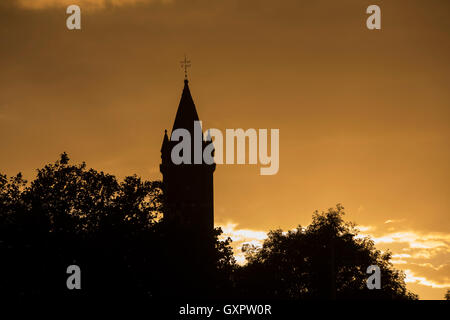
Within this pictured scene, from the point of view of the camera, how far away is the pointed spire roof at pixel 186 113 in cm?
8931

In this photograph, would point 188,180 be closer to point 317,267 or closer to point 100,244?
point 317,267

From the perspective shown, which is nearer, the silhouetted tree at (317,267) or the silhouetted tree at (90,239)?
the silhouetted tree at (90,239)

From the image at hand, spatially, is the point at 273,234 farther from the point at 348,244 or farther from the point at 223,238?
the point at 223,238

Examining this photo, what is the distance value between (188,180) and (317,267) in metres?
18.5

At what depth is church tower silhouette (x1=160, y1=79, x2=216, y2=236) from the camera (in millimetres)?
84750

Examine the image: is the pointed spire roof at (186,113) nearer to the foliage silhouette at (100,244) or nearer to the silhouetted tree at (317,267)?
the silhouetted tree at (317,267)

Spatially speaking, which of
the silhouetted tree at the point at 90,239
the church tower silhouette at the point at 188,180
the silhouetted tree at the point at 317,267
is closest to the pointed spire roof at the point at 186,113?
the church tower silhouette at the point at 188,180

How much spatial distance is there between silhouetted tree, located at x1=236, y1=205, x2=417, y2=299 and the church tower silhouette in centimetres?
840

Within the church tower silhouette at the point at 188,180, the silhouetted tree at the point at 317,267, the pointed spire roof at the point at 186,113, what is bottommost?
the silhouetted tree at the point at 317,267

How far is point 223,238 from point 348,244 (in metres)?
30.2

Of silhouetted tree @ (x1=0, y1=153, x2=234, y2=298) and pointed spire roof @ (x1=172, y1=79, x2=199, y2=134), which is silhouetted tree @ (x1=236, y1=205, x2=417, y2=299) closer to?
pointed spire roof @ (x1=172, y1=79, x2=199, y2=134)

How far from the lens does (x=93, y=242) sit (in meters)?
44.5

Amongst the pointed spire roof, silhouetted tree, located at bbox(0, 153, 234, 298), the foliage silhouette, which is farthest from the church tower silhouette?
Result: silhouetted tree, located at bbox(0, 153, 234, 298)
